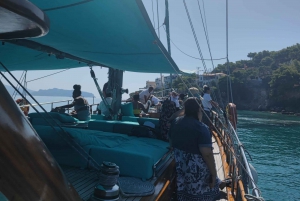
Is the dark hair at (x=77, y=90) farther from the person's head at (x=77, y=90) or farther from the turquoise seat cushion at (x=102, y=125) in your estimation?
the turquoise seat cushion at (x=102, y=125)

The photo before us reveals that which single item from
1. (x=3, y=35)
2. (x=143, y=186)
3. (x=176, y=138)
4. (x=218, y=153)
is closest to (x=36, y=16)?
(x=3, y=35)

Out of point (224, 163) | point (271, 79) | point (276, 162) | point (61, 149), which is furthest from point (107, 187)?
point (271, 79)

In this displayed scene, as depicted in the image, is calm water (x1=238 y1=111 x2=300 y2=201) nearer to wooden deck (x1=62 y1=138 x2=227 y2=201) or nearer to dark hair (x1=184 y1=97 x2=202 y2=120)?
wooden deck (x1=62 y1=138 x2=227 y2=201)

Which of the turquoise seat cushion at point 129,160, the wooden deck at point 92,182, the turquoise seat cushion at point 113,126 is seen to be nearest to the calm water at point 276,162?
the turquoise seat cushion at point 113,126

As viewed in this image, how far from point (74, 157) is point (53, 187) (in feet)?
10.0

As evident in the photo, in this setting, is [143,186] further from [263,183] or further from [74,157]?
[263,183]

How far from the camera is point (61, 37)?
11.0ft

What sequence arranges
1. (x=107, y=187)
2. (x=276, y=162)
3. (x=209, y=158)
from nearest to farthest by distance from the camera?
(x=107, y=187) → (x=209, y=158) → (x=276, y=162)

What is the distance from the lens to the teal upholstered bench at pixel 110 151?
3.02m

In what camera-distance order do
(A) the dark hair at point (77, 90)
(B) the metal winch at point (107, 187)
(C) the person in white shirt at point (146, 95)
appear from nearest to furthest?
(B) the metal winch at point (107, 187) < (A) the dark hair at point (77, 90) < (C) the person in white shirt at point (146, 95)

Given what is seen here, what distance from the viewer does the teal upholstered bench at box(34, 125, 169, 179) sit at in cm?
302

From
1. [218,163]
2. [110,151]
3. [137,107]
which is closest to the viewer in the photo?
[110,151]

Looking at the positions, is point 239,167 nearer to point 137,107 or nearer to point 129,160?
point 129,160

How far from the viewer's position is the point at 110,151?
3.11 metres
